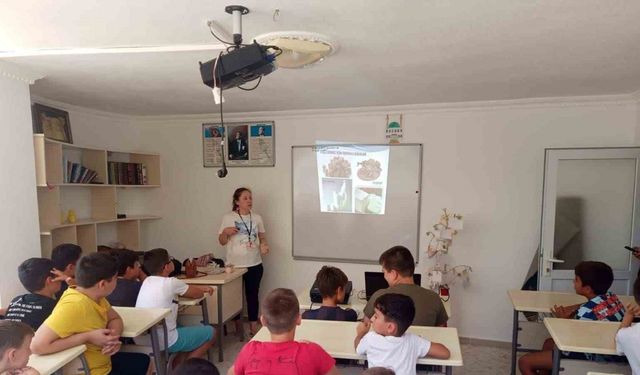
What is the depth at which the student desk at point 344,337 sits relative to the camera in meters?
1.80

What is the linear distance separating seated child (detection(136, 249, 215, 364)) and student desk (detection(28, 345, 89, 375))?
0.76m

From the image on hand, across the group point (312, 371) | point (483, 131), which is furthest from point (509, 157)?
point (312, 371)

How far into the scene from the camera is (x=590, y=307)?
242 cm

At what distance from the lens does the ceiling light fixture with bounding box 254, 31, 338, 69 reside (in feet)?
6.35

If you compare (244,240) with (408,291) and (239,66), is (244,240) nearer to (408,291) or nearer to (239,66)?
(408,291)

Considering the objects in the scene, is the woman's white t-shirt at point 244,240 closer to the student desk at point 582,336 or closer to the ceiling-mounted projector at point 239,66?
the ceiling-mounted projector at point 239,66

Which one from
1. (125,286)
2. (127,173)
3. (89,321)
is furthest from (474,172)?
(127,173)

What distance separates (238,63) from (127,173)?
3.13 meters

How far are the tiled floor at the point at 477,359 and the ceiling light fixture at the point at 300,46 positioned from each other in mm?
2658

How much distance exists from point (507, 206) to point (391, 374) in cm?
301

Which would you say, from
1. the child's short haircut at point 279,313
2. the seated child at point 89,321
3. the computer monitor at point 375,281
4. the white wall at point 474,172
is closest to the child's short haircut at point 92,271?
the seated child at point 89,321

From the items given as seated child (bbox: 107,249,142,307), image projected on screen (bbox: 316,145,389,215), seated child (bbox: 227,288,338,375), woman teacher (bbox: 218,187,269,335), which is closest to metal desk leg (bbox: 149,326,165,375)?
seated child (bbox: 107,249,142,307)

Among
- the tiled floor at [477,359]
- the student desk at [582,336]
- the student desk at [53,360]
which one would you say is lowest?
the tiled floor at [477,359]

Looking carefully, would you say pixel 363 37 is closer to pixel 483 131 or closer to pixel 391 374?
pixel 391 374
